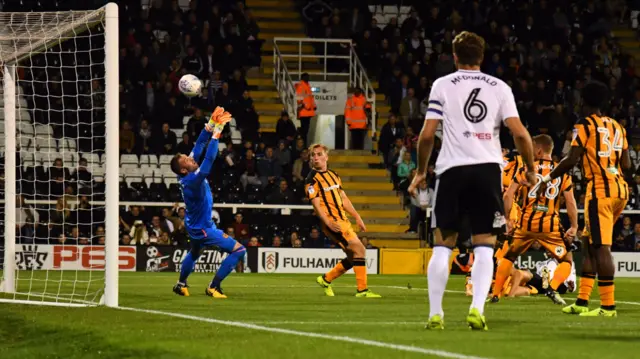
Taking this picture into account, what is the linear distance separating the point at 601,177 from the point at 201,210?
5.51 metres

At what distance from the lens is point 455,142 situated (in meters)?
8.87

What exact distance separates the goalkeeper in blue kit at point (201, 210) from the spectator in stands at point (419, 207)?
12.9 meters

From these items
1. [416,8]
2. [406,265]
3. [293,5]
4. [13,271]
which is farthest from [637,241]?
[13,271]

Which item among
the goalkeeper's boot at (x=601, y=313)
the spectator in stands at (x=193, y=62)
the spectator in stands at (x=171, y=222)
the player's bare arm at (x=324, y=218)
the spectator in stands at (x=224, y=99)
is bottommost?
the spectator in stands at (x=171, y=222)

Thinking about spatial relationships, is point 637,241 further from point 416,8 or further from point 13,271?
point 13,271

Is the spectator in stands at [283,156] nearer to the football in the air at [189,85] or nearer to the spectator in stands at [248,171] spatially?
the spectator in stands at [248,171]

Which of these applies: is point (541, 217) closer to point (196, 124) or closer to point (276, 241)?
point (276, 241)

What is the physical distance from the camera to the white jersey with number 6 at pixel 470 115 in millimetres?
8836

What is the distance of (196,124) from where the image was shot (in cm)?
2859

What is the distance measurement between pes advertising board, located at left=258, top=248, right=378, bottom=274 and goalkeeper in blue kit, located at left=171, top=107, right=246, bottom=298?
10770 mm

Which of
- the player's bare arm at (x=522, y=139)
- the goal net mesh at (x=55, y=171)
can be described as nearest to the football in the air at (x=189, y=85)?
the goal net mesh at (x=55, y=171)

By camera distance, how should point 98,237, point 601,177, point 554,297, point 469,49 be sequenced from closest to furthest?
point 469,49, point 601,177, point 554,297, point 98,237

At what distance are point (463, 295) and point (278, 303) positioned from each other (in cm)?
379

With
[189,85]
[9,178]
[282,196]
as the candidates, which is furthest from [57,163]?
[9,178]
